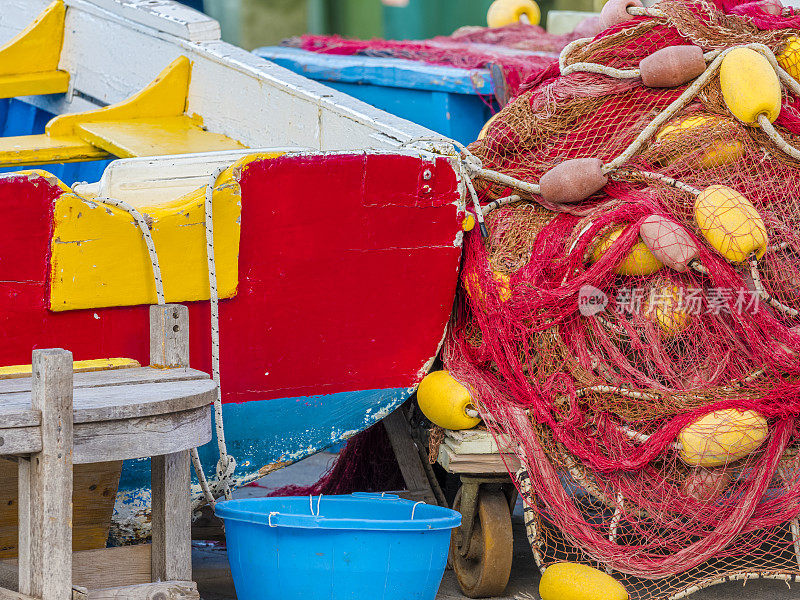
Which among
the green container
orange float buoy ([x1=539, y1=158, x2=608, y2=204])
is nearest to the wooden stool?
orange float buoy ([x1=539, y1=158, x2=608, y2=204])

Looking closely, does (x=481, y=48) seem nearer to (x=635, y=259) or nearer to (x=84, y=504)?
(x=635, y=259)

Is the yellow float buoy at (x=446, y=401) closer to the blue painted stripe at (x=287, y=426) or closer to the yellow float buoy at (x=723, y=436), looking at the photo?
the blue painted stripe at (x=287, y=426)

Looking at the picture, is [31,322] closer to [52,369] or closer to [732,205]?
[52,369]

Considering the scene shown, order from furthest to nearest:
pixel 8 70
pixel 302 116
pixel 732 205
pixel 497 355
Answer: pixel 8 70, pixel 302 116, pixel 497 355, pixel 732 205

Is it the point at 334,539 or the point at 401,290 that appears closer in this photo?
the point at 334,539

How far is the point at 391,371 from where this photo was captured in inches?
152

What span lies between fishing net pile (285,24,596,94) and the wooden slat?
1.29m

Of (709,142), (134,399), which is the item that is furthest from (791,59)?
(134,399)

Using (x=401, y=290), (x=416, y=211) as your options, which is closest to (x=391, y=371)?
(x=401, y=290)

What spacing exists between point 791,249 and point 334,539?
1.62 metres

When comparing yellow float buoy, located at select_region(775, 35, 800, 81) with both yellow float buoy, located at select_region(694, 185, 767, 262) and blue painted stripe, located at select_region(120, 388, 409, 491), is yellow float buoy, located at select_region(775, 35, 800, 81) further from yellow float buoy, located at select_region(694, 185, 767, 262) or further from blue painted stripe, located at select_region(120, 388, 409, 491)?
blue painted stripe, located at select_region(120, 388, 409, 491)

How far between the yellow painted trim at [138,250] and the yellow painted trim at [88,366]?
0.55 feet

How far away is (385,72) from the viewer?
5.75 meters

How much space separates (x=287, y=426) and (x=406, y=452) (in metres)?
0.52
